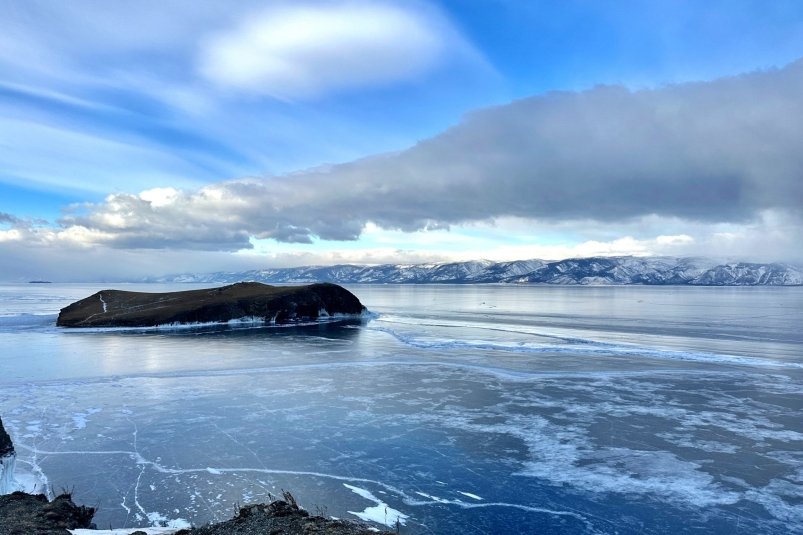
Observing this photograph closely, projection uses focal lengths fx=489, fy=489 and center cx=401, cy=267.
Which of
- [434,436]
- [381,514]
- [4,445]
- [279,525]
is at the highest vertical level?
[4,445]

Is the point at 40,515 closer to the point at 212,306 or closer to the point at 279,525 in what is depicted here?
the point at 279,525

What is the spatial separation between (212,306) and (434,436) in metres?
60.9

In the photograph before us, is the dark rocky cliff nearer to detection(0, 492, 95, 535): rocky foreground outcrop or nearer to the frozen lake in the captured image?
the frozen lake

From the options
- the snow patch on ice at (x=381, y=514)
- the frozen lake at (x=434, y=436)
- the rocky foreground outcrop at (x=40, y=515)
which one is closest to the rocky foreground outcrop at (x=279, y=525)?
the snow patch on ice at (x=381, y=514)

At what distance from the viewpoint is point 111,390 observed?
2702 cm

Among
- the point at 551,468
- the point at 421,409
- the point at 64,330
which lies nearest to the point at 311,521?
the point at 551,468

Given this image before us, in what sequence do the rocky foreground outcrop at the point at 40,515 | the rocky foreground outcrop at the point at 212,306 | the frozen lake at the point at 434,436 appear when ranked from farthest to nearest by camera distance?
the rocky foreground outcrop at the point at 212,306
the frozen lake at the point at 434,436
the rocky foreground outcrop at the point at 40,515

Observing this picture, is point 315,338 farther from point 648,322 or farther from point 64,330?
point 648,322

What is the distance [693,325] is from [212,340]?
5838cm

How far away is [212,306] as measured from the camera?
71.9 m

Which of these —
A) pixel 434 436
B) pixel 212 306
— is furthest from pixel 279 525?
pixel 212 306

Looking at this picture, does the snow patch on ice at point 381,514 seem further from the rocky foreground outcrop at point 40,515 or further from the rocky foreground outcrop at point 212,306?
the rocky foreground outcrop at point 212,306

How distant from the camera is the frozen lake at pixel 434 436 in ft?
41.3

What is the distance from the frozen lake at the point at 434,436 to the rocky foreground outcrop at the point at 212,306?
99.8ft
